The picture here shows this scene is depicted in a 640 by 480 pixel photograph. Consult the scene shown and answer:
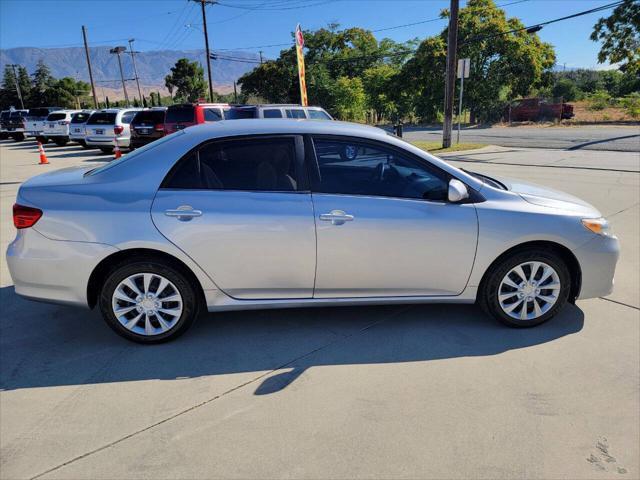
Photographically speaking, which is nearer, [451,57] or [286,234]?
[286,234]

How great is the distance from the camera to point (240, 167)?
3.53 m

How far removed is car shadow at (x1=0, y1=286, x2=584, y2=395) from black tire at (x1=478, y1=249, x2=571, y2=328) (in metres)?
0.10

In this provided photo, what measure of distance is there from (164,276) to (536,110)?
3526cm

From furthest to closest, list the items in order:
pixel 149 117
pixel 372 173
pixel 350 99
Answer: pixel 350 99 < pixel 149 117 < pixel 372 173

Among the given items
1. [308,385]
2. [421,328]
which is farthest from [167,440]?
[421,328]

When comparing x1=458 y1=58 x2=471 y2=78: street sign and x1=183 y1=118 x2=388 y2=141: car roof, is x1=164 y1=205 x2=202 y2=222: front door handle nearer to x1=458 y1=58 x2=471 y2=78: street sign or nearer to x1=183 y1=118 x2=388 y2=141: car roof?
x1=183 y1=118 x2=388 y2=141: car roof

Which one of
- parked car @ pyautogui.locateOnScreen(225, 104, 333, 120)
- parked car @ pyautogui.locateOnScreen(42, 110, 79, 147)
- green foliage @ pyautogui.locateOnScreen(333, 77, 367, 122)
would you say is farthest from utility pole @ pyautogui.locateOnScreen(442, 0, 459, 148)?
green foliage @ pyautogui.locateOnScreen(333, 77, 367, 122)

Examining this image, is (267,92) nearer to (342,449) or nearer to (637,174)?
(637,174)

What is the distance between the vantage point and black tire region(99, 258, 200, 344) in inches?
134

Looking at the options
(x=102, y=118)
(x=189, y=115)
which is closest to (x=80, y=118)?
(x=102, y=118)

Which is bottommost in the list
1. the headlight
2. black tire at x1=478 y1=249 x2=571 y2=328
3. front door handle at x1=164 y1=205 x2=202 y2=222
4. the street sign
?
black tire at x1=478 y1=249 x2=571 y2=328

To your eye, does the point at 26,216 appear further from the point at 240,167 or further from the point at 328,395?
the point at 328,395

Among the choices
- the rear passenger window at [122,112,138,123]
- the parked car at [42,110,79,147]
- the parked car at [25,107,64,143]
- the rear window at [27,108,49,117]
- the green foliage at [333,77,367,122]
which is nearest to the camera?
the rear passenger window at [122,112,138,123]

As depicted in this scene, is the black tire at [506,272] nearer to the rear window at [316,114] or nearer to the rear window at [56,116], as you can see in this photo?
the rear window at [316,114]
